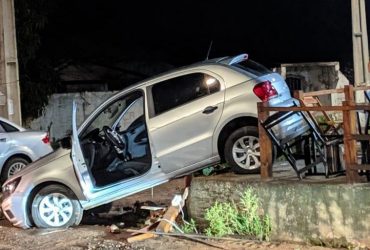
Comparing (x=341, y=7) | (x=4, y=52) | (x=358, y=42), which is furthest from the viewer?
(x=341, y=7)

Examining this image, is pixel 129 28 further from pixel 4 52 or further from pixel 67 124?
pixel 4 52

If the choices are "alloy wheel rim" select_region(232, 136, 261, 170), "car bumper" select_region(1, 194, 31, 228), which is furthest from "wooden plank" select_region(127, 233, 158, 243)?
"car bumper" select_region(1, 194, 31, 228)

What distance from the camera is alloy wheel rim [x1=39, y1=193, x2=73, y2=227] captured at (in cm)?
832

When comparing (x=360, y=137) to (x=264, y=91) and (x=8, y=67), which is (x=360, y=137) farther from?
(x=8, y=67)

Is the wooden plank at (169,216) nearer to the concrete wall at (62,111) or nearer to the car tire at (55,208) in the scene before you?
the car tire at (55,208)

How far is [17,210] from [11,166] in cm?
413

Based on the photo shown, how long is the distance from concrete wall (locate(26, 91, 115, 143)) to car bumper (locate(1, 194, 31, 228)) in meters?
10.9

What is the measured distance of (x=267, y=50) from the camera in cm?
2938

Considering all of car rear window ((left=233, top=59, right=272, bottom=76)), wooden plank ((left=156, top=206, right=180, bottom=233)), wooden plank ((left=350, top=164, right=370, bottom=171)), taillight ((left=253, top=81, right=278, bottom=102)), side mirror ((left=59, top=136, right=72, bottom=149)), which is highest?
car rear window ((left=233, top=59, right=272, bottom=76))

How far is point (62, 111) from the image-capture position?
19641 millimetres

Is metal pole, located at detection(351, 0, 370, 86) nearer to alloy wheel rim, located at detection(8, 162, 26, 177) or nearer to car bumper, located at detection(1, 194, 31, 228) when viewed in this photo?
alloy wheel rim, located at detection(8, 162, 26, 177)

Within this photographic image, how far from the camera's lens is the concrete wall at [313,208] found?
639 cm

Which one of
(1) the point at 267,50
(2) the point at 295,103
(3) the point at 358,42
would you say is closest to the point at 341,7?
(1) the point at 267,50

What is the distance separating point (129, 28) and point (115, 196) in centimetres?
1923
